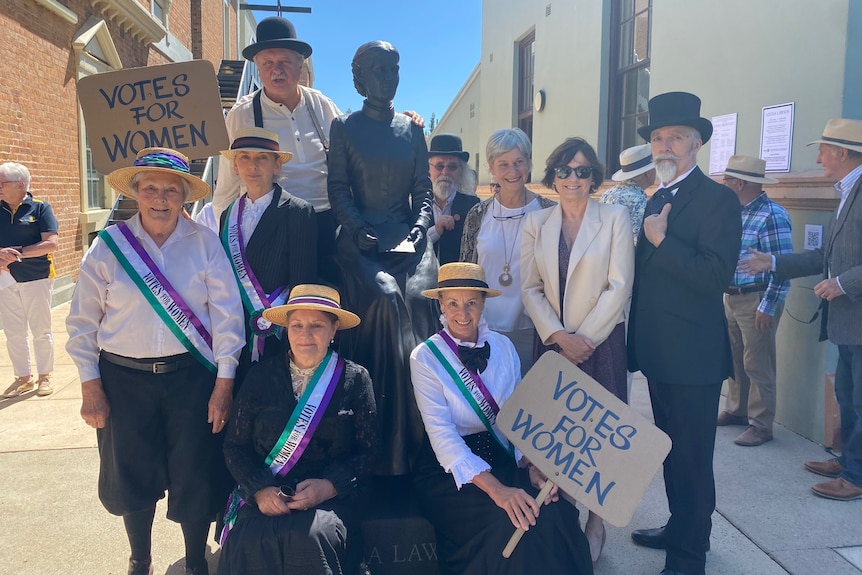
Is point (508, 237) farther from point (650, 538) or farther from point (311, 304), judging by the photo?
point (650, 538)

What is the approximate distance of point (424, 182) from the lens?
3.50 meters

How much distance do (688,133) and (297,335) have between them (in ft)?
6.14

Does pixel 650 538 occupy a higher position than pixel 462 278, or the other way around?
pixel 462 278

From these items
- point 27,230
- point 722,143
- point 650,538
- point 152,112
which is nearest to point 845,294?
point 650,538

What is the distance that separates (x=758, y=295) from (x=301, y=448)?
3727mm

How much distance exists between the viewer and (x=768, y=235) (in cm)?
452

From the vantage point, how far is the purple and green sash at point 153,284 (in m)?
2.49

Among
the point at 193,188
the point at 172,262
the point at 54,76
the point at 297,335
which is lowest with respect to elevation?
the point at 297,335

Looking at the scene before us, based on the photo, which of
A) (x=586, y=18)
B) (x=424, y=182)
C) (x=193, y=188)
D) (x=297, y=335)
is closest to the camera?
(x=297, y=335)

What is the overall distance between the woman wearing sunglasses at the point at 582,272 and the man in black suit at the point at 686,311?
119 millimetres

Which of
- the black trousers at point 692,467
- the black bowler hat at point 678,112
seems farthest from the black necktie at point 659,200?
the black trousers at point 692,467

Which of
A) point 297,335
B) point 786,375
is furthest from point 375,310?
point 786,375

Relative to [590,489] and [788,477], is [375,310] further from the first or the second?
[788,477]

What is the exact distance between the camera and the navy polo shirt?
5215mm
